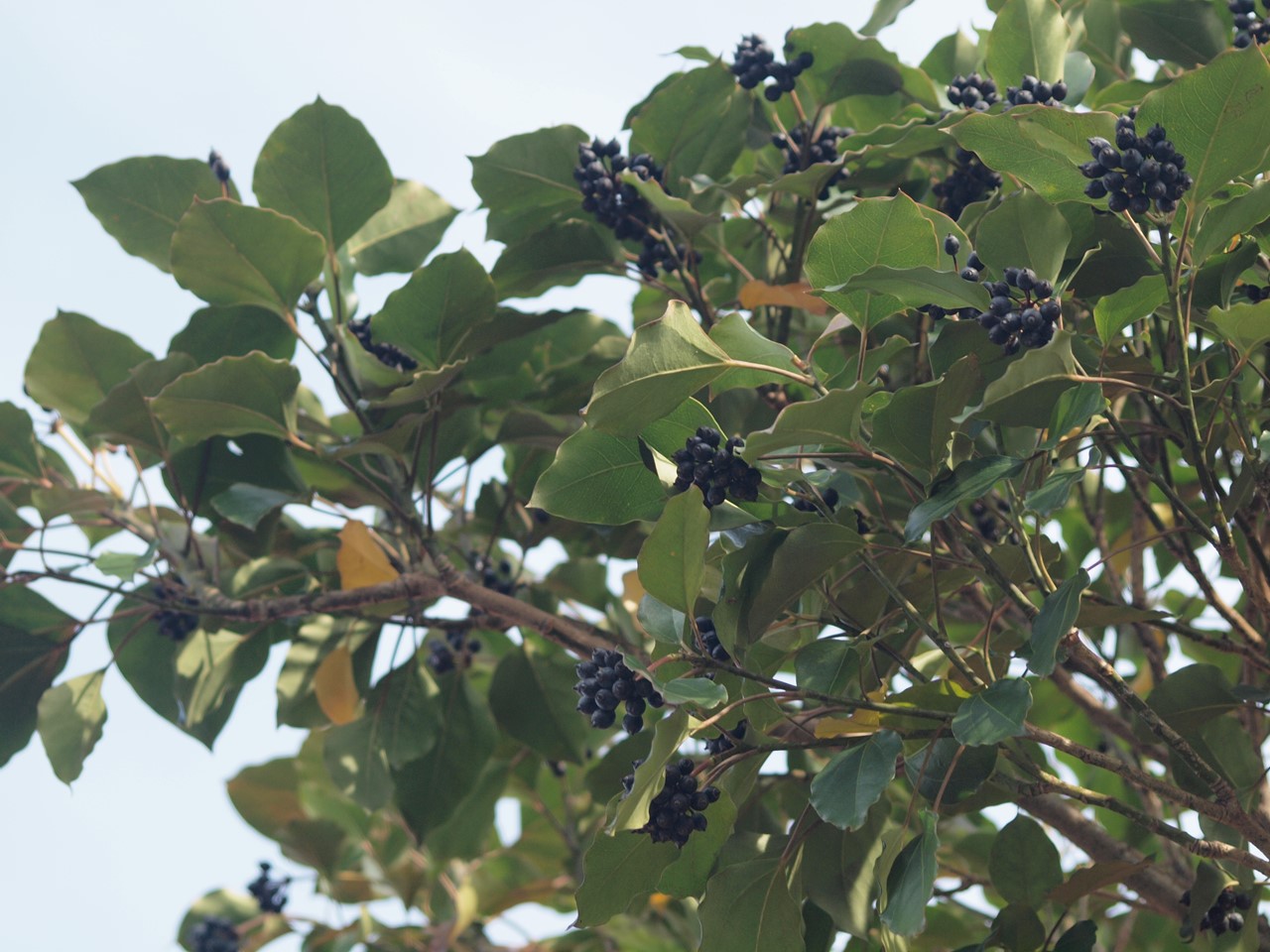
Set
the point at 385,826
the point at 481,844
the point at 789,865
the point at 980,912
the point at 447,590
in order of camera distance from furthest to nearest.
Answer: the point at 385,826 → the point at 481,844 → the point at 980,912 → the point at 447,590 → the point at 789,865

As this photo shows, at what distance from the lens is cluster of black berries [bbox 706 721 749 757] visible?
1.02 m

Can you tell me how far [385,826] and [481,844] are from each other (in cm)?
49

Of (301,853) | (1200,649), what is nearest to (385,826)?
(301,853)

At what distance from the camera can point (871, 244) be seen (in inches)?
37.6

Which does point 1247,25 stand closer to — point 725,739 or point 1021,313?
point 1021,313

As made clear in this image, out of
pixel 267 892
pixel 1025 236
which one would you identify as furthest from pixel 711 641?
pixel 267 892

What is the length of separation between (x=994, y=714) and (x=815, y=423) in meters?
0.25

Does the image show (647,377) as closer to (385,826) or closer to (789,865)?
(789,865)

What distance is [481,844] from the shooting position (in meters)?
2.00

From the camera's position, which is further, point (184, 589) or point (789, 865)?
point (184, 589)

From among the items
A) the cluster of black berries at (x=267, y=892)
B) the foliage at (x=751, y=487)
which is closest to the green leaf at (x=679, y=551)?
the foliage at (x=751, y=487)

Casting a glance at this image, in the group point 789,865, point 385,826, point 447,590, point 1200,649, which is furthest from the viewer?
point 385,826

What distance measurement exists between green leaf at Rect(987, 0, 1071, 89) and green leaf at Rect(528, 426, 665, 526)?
63 centimetres

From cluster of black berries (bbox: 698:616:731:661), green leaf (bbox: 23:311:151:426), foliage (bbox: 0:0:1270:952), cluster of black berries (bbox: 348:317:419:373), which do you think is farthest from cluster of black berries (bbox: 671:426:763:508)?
green leaf (bbox: 23:311:151:426)
